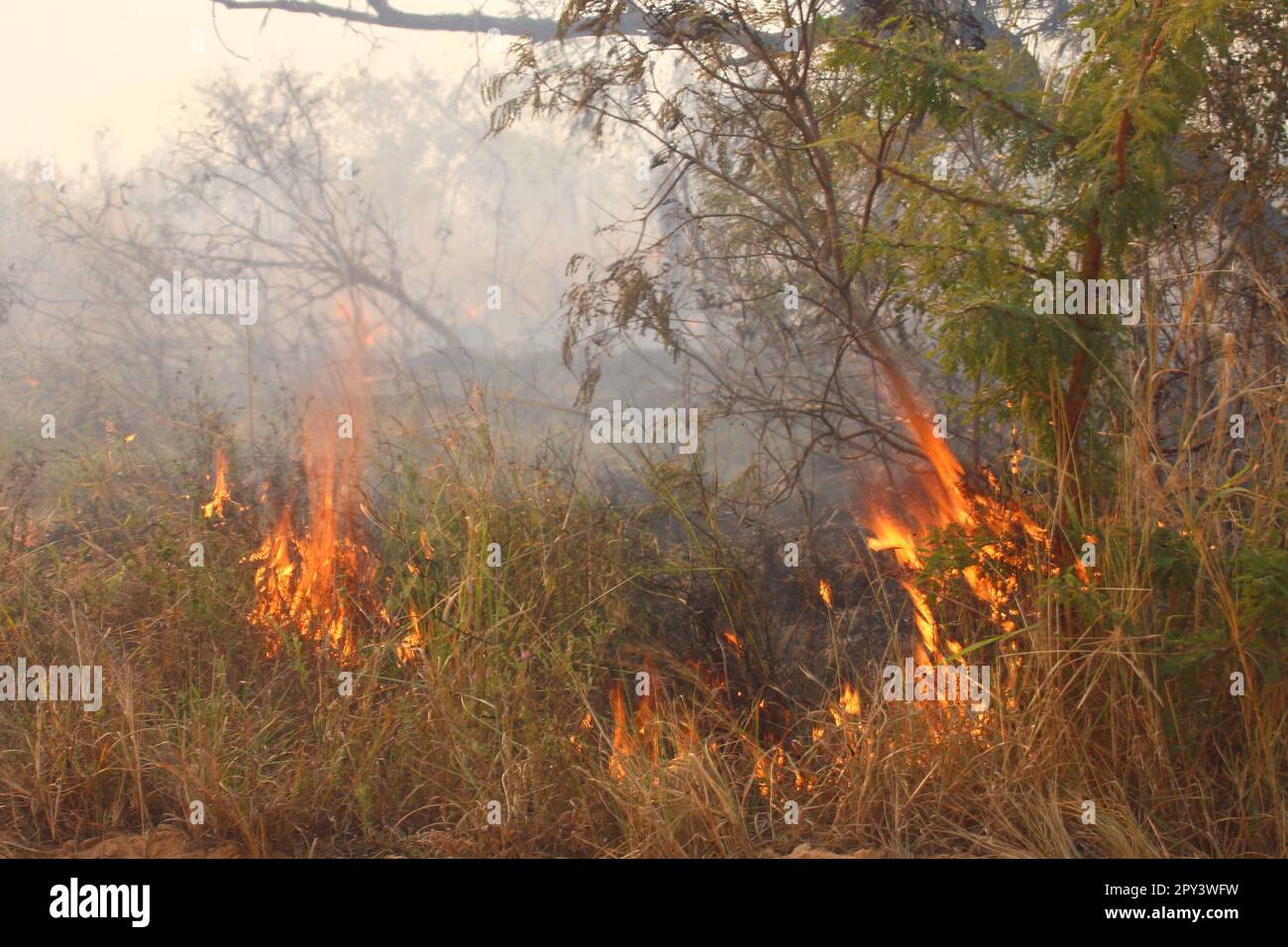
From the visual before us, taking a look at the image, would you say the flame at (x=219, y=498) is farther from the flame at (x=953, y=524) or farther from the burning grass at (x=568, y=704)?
the flame at (x=953, y=524)

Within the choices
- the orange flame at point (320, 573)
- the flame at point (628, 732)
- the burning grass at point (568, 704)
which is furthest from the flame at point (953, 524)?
the orange flame at point (320, 573)

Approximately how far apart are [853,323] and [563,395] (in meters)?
7.32

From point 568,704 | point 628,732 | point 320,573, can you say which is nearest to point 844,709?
point 628,732

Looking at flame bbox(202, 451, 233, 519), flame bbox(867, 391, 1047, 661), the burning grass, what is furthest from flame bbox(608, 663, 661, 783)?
flame bbox(202, 451, 233, 519)

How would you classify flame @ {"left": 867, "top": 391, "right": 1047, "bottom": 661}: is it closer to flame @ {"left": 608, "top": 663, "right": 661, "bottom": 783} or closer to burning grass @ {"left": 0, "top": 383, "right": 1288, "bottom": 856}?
burning grass @ {"left": 0, "top": 383, "right": 1288, "bottom": 856}

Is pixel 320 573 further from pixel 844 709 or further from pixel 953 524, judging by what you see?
pixel 953 524

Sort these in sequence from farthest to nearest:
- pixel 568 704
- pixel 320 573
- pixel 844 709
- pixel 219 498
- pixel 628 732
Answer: pixel 219 498
pixel 320 573
pixel 568 704
pixel 628 732
pixel 844 709

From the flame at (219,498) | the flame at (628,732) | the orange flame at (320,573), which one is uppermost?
the flame at (219,498)

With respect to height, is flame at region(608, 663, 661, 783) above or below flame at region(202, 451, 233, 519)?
below

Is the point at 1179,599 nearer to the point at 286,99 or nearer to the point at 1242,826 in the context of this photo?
→ the point at 1242,826

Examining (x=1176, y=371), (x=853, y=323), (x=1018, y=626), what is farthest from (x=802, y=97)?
(x=1018, y=626)

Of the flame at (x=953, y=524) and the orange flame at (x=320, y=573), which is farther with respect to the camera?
the orange flame at (x=320, y=573)

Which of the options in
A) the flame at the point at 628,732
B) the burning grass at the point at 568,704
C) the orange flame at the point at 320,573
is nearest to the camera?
the burning grass at the point at 568,704

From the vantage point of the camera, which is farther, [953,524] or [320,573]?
[320,573]
